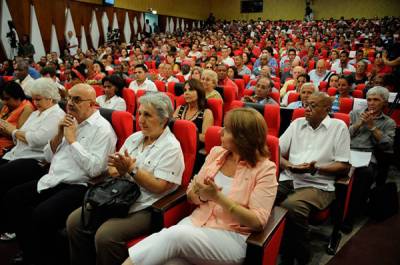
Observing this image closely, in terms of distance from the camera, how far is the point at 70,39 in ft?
36.1

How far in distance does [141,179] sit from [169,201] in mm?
178

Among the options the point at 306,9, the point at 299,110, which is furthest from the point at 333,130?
the point at 306,9

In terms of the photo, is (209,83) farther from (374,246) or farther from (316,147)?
(374,246)

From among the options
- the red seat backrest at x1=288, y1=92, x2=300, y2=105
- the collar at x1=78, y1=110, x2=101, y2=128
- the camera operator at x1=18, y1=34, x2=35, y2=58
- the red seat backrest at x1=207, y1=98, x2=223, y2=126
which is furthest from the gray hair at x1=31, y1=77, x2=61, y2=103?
the camera operator at x1=18, y1=34, x2=35, y2=58

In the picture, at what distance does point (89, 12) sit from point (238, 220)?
12.1 meters

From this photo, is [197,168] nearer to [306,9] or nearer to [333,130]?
[333,130]

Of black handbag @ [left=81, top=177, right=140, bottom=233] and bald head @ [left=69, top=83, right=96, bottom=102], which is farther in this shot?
bald head @ [left=69, top=83, right=96, bottom=102]

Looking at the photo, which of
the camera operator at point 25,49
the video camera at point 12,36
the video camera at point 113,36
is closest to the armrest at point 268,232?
the camera operator at point 25,49

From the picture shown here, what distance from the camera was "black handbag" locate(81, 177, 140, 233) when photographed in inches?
59.8

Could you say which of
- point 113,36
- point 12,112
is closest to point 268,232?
point 12,112

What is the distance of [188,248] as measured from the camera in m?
1.31

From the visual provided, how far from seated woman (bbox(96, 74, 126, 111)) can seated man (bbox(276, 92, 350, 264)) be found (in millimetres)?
1739

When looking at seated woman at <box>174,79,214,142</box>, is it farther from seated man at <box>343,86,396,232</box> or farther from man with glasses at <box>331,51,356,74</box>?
man with glasses at <box>331,51,356,74</box>

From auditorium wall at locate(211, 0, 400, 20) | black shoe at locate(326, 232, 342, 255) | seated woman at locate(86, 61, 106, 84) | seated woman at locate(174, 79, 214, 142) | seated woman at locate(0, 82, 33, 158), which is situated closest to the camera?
black shoe at locate(326, 232, 342, 255)
